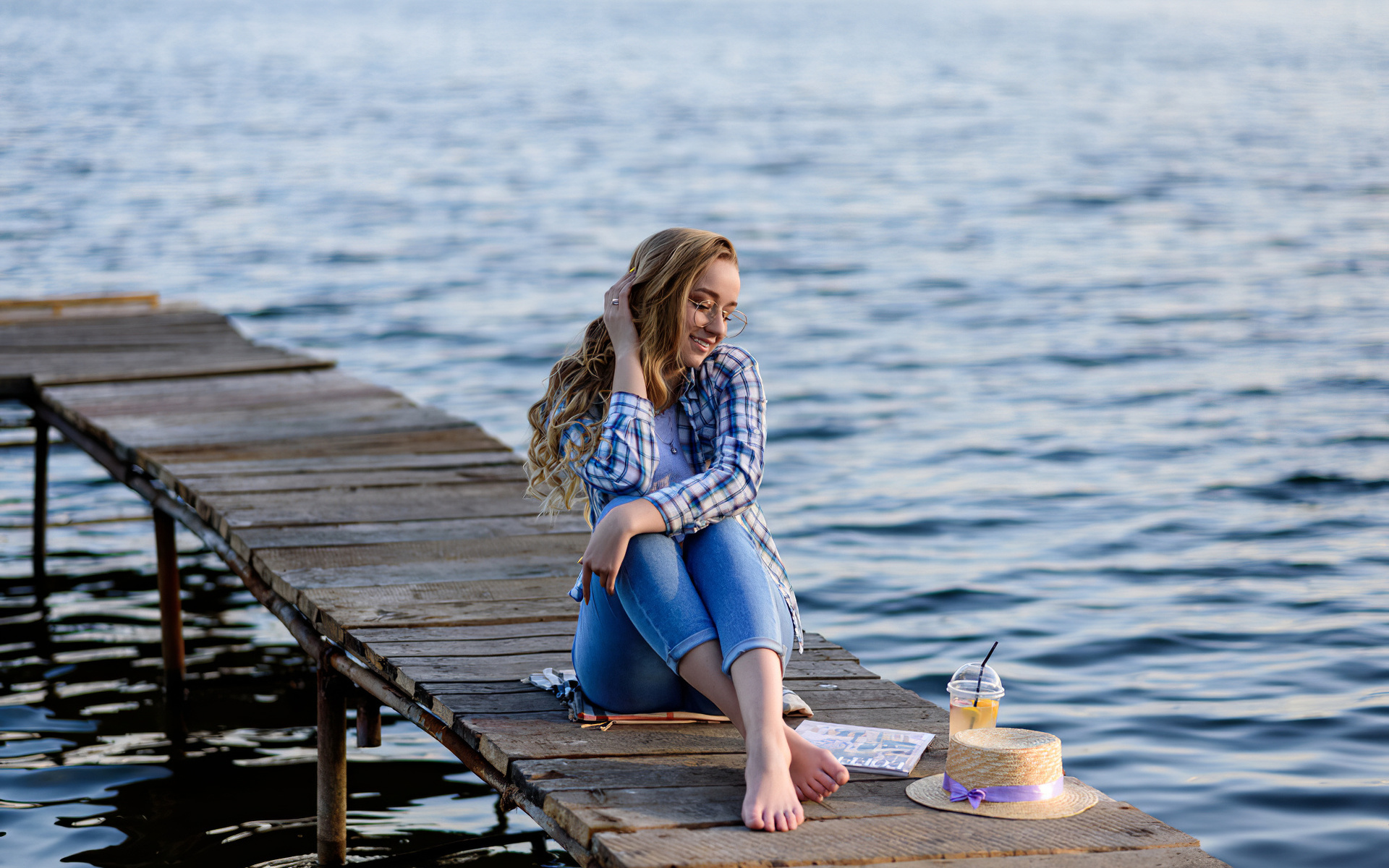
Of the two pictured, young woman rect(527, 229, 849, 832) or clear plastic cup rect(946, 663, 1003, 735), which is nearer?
young woman rect(527, 229, 849, 832)

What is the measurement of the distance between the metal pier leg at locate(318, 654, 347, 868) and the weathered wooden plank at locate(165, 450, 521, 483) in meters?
1.77

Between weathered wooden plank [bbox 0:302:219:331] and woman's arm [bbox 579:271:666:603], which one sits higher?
woman's arm [bbox 579:271:666:603]

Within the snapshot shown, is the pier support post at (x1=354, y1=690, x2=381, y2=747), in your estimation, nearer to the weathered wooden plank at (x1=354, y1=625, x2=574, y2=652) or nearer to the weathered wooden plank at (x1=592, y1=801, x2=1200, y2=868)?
the weathered wooden plank at (x1=354, y1=625, x2=574, y2=652)

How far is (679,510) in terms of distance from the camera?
142 inches

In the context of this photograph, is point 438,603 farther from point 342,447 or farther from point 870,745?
point 342,447

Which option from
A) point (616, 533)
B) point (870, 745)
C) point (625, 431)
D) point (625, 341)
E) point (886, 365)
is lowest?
point (886, 365)

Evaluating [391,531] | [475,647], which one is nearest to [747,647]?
[475,647]

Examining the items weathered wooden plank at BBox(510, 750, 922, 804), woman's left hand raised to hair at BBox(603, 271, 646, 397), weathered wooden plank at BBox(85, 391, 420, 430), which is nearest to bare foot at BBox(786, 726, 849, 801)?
weathered wooden plank at BBox(510, 750, 922, 804)

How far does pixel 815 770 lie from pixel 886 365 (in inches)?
390

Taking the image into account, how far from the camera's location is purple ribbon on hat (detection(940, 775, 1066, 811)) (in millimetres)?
3373

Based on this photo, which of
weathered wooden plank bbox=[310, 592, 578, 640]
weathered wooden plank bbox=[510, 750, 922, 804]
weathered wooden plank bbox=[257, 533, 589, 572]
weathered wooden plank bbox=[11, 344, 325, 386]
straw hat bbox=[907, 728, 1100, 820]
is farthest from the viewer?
weathered wooden plank bbox=[11, 344, 325, 386]

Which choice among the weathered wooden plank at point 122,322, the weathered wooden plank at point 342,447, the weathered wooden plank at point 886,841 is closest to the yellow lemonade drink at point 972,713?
the weathered wooden plank at point 886,841

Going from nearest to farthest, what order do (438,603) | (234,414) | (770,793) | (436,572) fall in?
(770,793) → (438,603) → (436,572) → (234,414)

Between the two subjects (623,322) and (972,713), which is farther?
(623,322)
